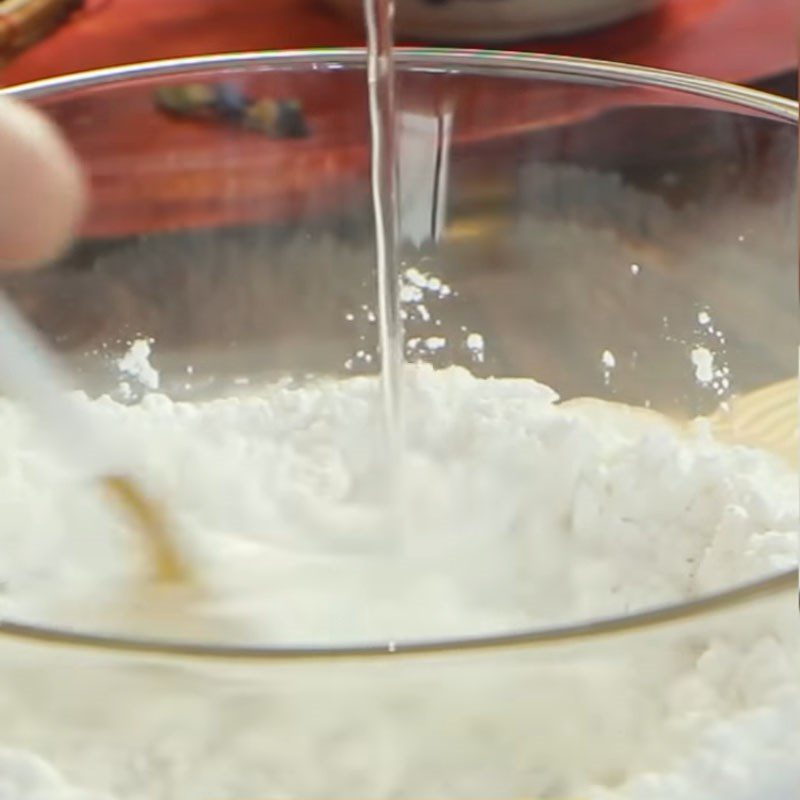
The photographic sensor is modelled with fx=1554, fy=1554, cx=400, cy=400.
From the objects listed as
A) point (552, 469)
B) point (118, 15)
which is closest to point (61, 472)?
point (552, 469)

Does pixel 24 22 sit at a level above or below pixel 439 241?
above

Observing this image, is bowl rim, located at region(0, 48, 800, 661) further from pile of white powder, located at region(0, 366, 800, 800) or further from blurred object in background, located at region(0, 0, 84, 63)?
blurred object in background, located at region(0, 0, 84, 63)

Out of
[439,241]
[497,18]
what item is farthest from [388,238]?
A: [497,18]

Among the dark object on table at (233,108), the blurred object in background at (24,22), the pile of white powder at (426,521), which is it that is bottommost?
the pile of white powder at (426,521)

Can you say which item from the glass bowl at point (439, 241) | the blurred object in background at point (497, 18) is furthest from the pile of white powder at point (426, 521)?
the blurred object in background at point (497, 18)

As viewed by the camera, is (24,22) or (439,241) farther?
(24,22)

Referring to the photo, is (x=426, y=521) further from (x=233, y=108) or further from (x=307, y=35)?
(x=307, y=35)

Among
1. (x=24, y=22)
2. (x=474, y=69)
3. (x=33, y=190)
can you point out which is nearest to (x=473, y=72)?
(x=474, y=69)

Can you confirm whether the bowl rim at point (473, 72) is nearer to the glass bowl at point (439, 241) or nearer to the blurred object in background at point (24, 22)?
the glass bowl at point (439, 241)
